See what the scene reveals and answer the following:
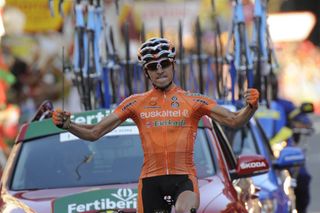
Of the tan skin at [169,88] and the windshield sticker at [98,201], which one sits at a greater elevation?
the tan skin at [169,88]

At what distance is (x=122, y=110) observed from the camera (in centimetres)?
762

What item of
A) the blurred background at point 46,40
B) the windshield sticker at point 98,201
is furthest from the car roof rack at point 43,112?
the blurred background at point 46,40

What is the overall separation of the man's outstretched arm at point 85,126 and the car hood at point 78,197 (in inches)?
18.9

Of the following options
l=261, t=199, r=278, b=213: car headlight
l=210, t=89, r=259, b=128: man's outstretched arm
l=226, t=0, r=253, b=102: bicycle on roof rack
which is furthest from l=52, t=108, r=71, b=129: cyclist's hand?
l=226, t=0, r=253, b=102: bicycle on roof rack

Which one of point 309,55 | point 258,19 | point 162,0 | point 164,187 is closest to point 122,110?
point 164,187

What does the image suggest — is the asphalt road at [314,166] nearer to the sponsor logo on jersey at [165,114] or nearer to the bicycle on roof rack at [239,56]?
the bicycle on roof rack at [239,56]

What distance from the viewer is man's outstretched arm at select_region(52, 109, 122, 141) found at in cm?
732

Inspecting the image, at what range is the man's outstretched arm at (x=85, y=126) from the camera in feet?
24.0

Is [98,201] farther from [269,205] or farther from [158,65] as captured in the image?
[269,205]

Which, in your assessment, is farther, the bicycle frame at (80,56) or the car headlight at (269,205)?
the bicycle frame at (80,56)

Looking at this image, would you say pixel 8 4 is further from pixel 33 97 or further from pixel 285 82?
pixel 285 82

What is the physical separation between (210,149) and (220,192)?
89 cm

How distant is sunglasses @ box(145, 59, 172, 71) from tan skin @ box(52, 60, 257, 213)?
0.06ft

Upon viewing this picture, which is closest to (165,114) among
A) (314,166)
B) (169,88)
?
(169,88)
